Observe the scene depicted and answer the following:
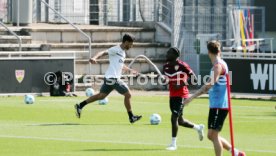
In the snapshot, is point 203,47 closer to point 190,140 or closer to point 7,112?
point 7,112

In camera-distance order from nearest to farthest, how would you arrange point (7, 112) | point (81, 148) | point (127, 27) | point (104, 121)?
point (81, 148), point (104, 121), point (7, 112), point (127, 27)

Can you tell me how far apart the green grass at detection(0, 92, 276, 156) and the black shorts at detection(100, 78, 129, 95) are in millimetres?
741

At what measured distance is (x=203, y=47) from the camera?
127ft

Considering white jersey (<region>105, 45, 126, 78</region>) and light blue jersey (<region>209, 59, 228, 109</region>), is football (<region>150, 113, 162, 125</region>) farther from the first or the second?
light blue jersey (<region>209, 59, 228, 109</region>)

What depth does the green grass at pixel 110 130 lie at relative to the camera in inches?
737

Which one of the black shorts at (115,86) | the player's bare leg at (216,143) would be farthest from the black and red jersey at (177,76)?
the black shorts at (115,86)

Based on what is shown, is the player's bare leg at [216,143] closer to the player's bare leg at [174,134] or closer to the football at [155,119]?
the player's bare leg at [174,134]

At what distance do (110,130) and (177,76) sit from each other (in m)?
2.82

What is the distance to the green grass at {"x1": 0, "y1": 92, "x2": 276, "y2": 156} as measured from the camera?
61.4ft

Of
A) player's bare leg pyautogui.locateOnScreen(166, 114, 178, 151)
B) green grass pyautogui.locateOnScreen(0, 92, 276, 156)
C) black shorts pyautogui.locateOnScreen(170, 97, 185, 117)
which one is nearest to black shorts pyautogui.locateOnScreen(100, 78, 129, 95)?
green grass pyautogui.locateOnScreen(0, 92, 276, 156)

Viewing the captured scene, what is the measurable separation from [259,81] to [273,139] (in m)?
13.5

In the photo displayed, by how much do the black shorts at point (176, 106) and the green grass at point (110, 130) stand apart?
60 centimetres

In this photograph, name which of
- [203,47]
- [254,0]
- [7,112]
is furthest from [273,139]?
[254,0]

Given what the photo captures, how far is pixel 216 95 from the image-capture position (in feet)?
53.4
